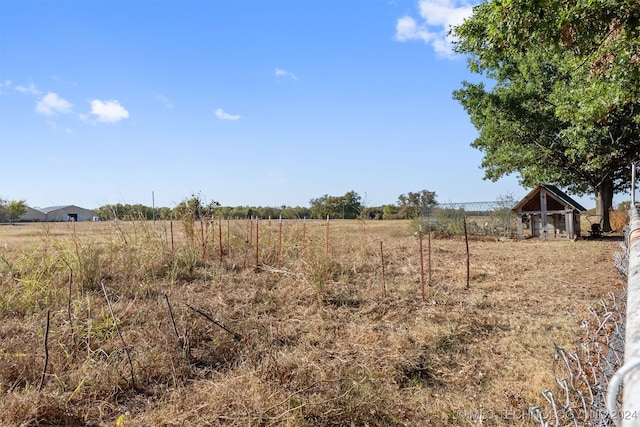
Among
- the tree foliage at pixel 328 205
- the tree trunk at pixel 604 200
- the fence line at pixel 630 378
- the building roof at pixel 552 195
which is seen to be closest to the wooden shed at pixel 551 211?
the building roof at pixel 552 195

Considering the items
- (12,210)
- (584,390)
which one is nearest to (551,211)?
(584,390)

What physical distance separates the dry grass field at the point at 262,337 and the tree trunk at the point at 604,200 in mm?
11897

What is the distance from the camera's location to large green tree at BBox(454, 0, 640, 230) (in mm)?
4617

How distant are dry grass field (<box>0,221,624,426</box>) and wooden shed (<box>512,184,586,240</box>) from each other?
892 cm

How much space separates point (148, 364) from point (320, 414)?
1.64 meters

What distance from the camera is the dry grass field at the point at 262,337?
112 inches

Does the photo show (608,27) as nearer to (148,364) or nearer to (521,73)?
(148,364)

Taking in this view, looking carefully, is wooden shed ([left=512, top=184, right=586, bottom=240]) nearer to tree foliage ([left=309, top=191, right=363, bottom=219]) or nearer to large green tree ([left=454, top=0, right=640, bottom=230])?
large green tree ([left=454, top=0, right=640, bottom=230])

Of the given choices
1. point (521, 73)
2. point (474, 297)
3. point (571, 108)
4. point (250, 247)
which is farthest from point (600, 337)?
point (521, 73)

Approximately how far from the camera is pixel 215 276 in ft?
22.8

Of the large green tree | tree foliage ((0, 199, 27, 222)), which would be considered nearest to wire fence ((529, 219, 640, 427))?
the large green tree

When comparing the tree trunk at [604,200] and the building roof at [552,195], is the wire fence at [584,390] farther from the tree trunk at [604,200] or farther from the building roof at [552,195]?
the tree trunk at [604,200]

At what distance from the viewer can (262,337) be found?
4.23 metres

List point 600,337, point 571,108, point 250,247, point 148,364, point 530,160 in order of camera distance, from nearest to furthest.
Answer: point 148,364 < point 600,337 < point 571,108 < point 250,247 < point 530,160
